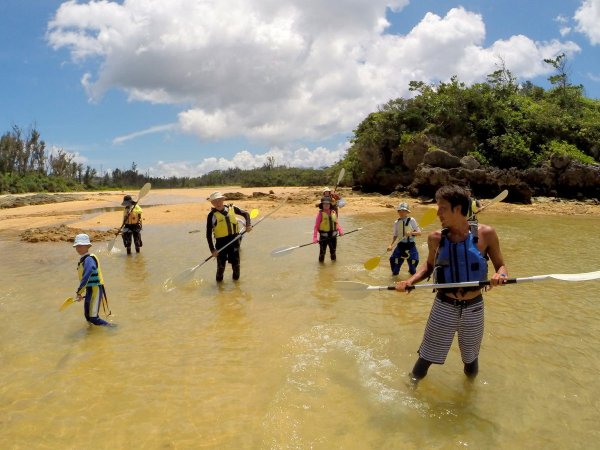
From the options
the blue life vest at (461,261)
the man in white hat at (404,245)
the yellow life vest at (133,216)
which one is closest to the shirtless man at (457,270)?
the blue life vest at (461,261)

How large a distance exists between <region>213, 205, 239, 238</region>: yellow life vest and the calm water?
113 centimetres

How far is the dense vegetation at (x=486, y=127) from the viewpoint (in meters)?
26.3

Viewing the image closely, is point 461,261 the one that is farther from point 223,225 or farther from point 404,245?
point 223,225

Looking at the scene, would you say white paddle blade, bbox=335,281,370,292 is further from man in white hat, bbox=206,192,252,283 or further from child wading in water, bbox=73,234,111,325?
man in white hat, bbox=206,192,252,283

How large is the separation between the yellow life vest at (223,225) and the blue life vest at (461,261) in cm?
523

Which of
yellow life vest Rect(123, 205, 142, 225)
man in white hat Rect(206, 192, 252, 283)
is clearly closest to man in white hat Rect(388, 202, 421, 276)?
man in white hat Rect(206, 192, 252, 283)

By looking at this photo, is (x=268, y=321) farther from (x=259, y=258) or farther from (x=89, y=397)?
(x=259, y=258)

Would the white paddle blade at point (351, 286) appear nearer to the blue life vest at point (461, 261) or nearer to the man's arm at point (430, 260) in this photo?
the man's arm at point (430, 260)

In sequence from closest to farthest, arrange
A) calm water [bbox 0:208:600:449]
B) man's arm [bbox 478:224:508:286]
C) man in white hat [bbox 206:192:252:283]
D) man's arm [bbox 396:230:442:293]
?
calm water [bbox 0:208:600:449]
man's arm [bbox 478:224:508:286]
man's arm [bbox 396:230:442:293]
man in white hat [bbox 206:192:252:283]

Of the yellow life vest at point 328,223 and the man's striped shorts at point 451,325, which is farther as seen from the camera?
the yellow life vest at point 328,223

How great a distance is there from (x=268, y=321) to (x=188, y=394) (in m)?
2.21

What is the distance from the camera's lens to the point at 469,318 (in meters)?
3.73

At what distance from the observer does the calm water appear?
355cm

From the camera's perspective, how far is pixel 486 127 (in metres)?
27.8
